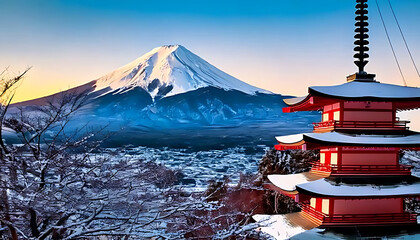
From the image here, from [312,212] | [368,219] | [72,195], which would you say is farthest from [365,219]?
[72,195]

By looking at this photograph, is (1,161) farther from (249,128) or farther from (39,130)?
(249,128)

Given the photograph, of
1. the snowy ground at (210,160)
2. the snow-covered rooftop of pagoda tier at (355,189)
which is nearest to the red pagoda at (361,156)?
the snow-covered rooftop of pagoda tier at (355,189)

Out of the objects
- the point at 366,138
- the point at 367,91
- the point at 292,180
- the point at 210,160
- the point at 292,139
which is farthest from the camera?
the point at 210,160


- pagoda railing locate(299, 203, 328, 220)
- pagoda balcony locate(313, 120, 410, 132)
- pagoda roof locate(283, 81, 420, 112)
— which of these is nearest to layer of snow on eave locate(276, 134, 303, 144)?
pagoda balcony locate(313, 120, 410, 132)

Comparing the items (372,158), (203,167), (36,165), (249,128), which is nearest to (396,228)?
(372,158)

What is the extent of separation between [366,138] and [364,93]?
933mm

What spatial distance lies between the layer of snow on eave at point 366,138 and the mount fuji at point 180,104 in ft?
206

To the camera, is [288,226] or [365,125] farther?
[288,226]

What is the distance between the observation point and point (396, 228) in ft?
27.2

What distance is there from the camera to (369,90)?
848cm

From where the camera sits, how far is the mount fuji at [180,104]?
75.4 metres

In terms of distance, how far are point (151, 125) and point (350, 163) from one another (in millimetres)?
70988

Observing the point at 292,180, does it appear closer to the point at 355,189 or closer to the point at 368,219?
the point at 355,189

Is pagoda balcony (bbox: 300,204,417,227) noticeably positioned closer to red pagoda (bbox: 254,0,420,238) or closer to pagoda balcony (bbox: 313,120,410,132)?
red pagoda (bbox: 254,0,420,238)
